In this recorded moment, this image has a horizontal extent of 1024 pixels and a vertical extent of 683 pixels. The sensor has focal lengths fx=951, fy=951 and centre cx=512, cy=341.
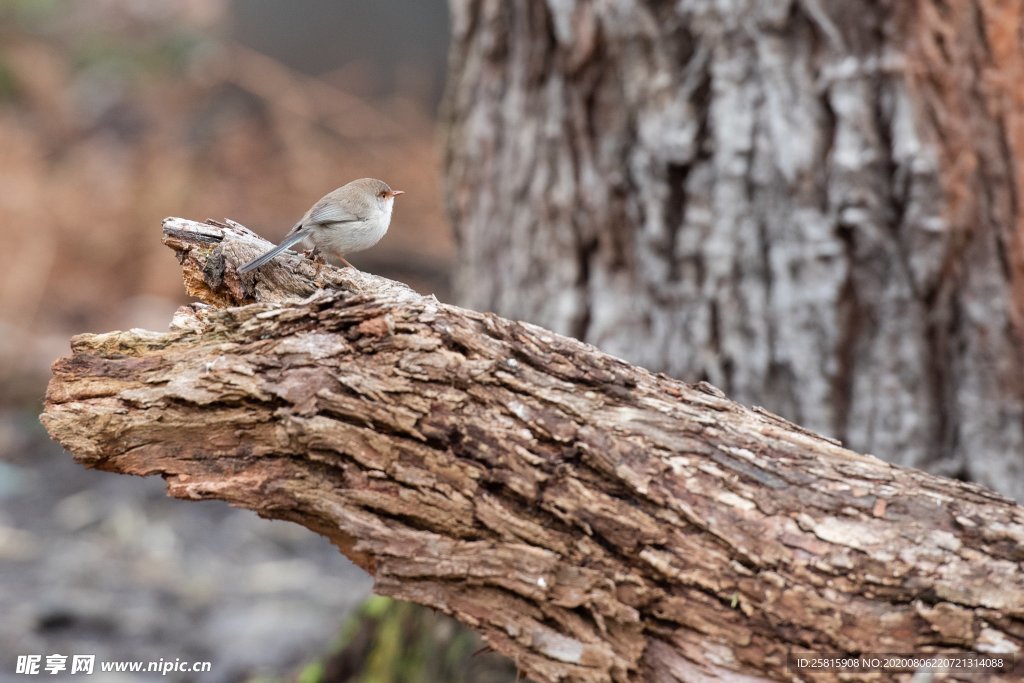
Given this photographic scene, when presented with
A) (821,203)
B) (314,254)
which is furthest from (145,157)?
(821,203)

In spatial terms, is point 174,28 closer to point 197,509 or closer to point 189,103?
point 189,103

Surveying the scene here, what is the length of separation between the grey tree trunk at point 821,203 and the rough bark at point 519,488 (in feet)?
4.64

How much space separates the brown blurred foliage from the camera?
25.7 feet

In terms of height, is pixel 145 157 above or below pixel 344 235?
above

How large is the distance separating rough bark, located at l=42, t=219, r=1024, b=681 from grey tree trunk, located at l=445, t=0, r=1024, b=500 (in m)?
1.41

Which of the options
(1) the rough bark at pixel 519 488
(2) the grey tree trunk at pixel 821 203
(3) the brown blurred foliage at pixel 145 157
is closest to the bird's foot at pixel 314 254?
(1) the rough bark at pixel 519 488

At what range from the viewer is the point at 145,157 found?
9.21 m

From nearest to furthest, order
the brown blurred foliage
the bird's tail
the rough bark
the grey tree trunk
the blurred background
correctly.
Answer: the rough bark → the bird's tail → the grey tree trunk → the blurred background → the brown blurred foliage

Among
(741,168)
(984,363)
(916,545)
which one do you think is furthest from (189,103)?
(916,545)

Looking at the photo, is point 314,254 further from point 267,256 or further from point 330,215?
point 267,256

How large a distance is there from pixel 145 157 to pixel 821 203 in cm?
752

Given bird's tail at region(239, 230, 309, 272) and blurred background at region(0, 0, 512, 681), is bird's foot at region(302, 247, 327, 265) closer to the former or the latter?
bird's tail at region(239, 230, 309, 272)

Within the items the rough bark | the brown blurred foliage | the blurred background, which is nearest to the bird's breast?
the rough bark

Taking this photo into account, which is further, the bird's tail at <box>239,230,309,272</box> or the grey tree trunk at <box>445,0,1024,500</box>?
the grey tree trunk at <box>445,0,1024,500</box>
